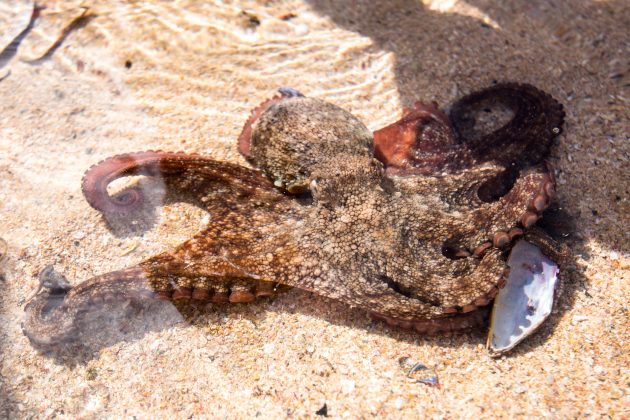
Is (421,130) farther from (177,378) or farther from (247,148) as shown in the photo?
(177,378)

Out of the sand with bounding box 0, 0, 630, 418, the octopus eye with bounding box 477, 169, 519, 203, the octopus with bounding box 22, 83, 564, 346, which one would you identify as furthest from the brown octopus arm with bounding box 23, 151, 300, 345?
the octopus eye with bounding box 477, 169, 519, 203

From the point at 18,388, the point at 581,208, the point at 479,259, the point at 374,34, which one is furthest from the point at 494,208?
the point at 18,388

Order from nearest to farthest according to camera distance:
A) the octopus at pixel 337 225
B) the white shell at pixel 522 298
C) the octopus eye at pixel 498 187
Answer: the octopus at pixel 337 225 → the white shell at pixel 522 298 → the octopus eye at pixel 498 187

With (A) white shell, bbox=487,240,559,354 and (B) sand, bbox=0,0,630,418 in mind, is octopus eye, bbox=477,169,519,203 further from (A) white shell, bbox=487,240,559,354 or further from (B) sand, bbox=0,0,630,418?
(B) sand, bbox=0,0,630,418

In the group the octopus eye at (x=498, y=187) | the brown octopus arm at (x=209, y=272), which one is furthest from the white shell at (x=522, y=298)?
the brown octopus arm at (x=209, y=272)

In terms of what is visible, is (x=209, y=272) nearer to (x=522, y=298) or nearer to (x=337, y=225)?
(x=337, y=225)

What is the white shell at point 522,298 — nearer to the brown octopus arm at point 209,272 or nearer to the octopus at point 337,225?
the octopus at point 337,225
